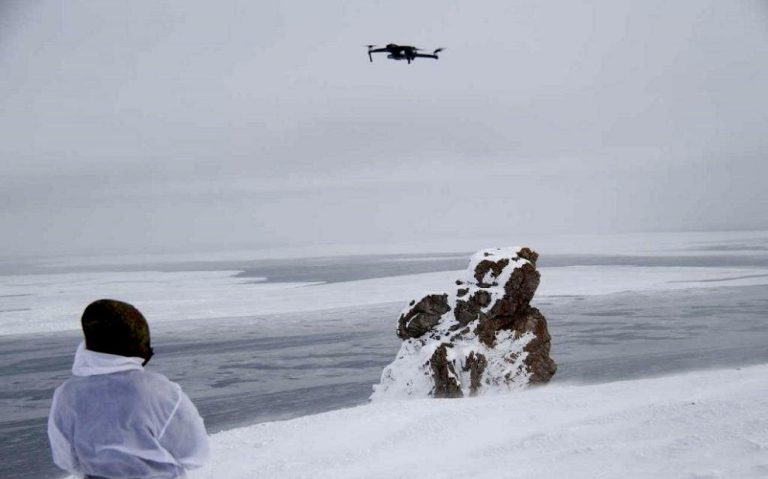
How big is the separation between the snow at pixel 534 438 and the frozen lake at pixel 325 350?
4814mm

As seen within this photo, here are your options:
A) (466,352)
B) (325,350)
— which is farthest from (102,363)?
(325,350)

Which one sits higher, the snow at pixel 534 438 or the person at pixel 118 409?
the person at pixel 118 409

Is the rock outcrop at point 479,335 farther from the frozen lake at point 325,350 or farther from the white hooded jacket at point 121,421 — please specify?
the white hooded jacket at point 121,421

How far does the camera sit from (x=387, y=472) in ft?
20.9

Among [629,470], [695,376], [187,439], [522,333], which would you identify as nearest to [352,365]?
[522,333]

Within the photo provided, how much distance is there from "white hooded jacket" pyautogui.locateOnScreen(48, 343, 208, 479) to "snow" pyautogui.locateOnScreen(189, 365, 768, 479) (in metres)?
3.64

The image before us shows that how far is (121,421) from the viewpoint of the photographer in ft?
8.66

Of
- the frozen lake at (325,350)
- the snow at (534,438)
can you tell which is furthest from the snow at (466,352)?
the snow at (534,438)

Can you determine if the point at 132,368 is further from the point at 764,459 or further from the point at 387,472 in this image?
the point at 764,459

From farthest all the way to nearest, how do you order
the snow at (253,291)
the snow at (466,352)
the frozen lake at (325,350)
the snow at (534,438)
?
the snow at (253,291)
the frozen lake at (325,350)
the snow at (466,352)
the snow at (534,438)

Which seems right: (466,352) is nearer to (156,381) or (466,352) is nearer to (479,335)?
(479,335)

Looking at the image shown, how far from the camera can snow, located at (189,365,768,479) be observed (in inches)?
224

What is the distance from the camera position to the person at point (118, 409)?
264 cm

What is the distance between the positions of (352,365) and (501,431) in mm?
11597
